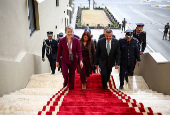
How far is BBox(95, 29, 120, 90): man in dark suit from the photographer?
525 centimetres

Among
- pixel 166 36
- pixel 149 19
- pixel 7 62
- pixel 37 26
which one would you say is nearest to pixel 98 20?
pixel 149 19

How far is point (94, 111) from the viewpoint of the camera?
3.29 metres

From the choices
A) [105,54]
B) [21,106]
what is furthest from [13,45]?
[105,54]

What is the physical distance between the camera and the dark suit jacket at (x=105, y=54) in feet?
17.3

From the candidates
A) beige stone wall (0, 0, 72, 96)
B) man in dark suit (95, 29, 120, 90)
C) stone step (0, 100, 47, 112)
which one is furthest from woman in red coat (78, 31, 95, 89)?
stone step (0, 100, 47, 112)

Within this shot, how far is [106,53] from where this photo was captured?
Result: 5320 mm

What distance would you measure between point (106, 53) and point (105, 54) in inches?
1.6

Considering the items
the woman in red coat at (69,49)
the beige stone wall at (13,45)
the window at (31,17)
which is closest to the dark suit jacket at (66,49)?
the woman in red coat at (69,49)

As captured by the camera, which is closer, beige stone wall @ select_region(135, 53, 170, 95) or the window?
beige stone wall @ select_region(135, 53, 170, 95)

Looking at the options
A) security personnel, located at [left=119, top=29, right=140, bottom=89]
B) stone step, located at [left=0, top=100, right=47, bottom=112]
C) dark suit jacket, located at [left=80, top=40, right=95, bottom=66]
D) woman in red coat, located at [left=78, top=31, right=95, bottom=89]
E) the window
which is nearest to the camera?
stone step, located at [left=0, top=100, right=47, bottom=112]

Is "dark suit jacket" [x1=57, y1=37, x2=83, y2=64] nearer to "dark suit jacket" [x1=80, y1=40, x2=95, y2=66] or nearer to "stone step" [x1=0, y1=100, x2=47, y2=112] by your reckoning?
"dark suit jacket" [x1=80, y1=40, x2=95, y2=66]

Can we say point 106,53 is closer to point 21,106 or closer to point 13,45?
point 13,45

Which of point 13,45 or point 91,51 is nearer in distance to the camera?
point 13,45

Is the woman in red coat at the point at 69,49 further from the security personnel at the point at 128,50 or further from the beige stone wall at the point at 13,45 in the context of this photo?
the security personnel at the point at 128,50
